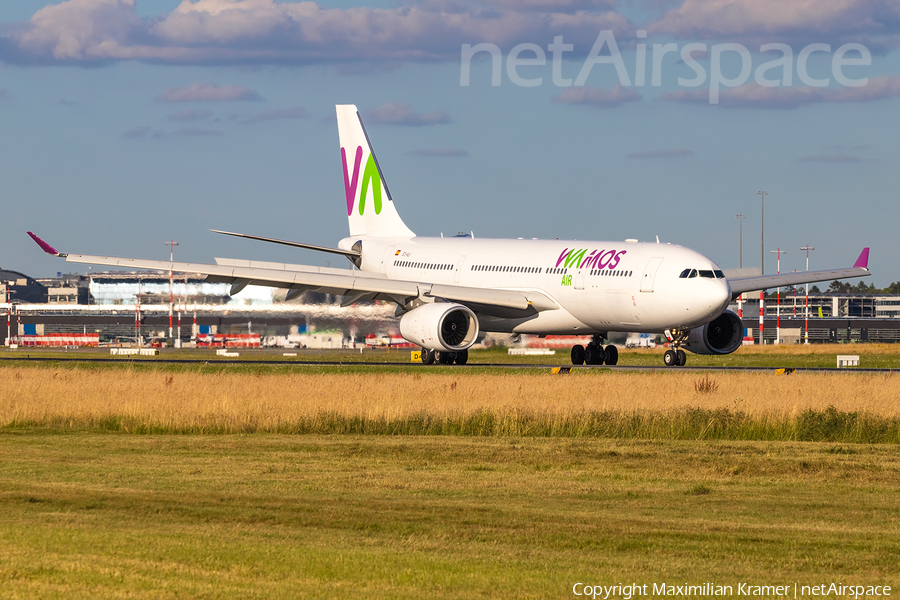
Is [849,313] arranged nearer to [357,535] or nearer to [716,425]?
[716,425]

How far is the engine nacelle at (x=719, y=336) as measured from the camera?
42.2 metres

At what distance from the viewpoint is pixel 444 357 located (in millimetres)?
41781

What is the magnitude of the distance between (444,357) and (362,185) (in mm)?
14768

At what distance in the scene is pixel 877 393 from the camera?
25.9 metres

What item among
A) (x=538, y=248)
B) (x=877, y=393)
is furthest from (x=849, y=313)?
(x=877, y=393)

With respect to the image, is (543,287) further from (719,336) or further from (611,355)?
(719,336)

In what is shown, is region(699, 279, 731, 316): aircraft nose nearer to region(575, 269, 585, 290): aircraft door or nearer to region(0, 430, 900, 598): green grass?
region(575, 269, 585, 290): aircraft door

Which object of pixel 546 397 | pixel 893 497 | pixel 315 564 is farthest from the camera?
pixel 546 397

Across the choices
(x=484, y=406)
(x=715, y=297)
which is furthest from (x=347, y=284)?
(x=484, y=406)

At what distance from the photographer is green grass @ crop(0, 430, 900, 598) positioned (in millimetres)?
9109

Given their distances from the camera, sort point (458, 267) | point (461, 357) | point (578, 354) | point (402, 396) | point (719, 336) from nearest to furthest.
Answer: point (402, 396), point (461, 357), point (719, 336), point (578, 354), point (458, 267)

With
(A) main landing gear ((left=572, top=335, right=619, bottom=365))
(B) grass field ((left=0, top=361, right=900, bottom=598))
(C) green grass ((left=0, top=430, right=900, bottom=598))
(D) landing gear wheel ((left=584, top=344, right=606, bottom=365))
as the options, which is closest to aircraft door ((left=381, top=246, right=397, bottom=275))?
(A) main landing gear ((left=572, top=335, right=619, bottom=365))

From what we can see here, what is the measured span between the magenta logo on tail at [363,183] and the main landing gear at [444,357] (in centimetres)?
1242

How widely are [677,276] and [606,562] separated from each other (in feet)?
93.3
